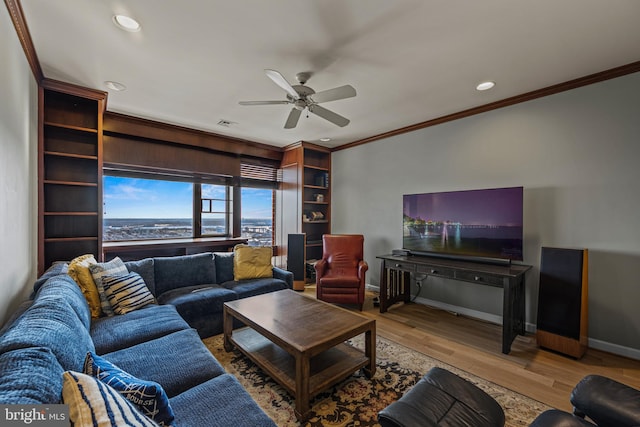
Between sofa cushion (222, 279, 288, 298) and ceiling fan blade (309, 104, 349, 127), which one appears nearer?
ceiling fan blade (309, 104, 349, 127)

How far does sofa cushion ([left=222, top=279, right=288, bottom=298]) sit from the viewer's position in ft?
10.1

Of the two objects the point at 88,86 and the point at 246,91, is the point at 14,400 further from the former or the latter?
the point at 88,86

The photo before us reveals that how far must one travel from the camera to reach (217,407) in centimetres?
125

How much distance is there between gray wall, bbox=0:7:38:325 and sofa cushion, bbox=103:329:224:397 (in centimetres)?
87

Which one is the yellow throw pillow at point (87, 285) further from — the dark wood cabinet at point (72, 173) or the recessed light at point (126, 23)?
the recessed light at point (126, 23)

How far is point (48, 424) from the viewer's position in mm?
686

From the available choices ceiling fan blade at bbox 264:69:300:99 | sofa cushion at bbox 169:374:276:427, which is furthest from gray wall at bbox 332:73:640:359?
sofa cushion at bbox 169:374:276:427

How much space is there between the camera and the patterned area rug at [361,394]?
173 cm

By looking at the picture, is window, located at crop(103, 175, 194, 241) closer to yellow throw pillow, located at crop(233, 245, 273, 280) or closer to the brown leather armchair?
yellow throw pillow, located at crop(233, 245, 273, 280)

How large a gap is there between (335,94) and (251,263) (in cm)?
229

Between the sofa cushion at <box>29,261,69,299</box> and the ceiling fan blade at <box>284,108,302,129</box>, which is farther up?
the ceiling fan blade at <box>284,108,302,129</box>

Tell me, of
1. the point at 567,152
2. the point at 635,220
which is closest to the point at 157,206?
the point at 567,152

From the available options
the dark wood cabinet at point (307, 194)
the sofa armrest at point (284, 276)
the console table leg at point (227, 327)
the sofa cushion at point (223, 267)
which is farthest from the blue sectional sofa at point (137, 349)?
the dark wood cabinet at point (307, 194)

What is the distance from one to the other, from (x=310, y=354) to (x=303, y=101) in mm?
2035
